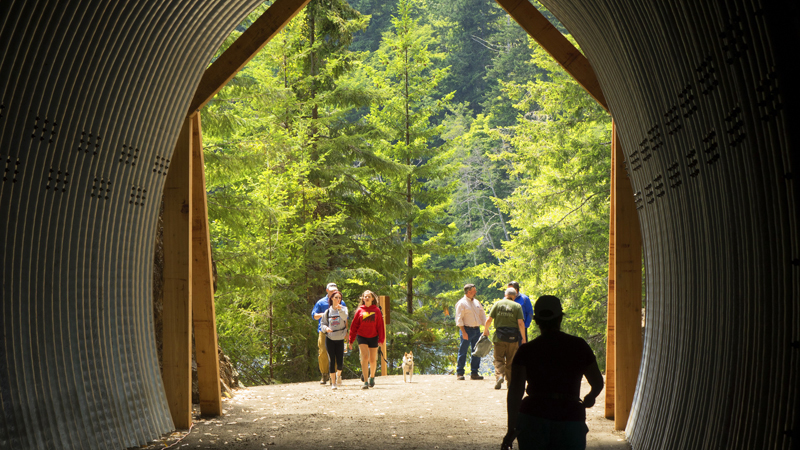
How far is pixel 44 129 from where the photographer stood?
5.92m

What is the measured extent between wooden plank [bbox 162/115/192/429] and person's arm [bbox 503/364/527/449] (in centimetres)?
523

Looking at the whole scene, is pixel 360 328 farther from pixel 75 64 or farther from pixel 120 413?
pixel 75 64

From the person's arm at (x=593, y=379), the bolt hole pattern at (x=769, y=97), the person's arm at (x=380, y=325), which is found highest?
the bolt hole pattern at (x=769, y=97)

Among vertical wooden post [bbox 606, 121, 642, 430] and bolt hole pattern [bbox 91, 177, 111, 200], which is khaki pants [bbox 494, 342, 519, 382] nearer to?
vertical wooden post [bbox 606, 121, 642, 430]

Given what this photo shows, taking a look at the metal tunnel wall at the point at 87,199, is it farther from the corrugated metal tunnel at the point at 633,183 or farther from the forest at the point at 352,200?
the forest at the point at 352,200

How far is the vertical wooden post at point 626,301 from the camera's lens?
8617mm

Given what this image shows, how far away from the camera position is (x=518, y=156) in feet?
81.4

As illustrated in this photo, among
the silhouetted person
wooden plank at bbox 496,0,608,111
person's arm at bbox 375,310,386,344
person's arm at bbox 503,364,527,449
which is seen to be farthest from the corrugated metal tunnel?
person's arm at bbox 375,310,386,344

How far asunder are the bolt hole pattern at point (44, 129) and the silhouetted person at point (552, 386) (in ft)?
13.2

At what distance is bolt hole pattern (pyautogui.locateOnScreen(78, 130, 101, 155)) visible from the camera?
6.60 metres

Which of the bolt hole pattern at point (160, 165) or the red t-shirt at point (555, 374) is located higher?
the bolt hole pattern at point (160, 165)

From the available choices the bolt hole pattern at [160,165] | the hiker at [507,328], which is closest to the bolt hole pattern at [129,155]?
the bolt hole pattern at [160,165]

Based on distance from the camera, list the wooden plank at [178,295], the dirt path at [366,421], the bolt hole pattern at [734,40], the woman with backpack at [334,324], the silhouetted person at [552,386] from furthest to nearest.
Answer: the woman with backpack at [334,324] → the wooden plank at [178,295] → the dirt path at [366,421] → the silhouetted person at [552,386] → the bolt hole pattern at [734,40]

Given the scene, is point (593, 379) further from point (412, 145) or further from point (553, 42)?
point (412, 145)
